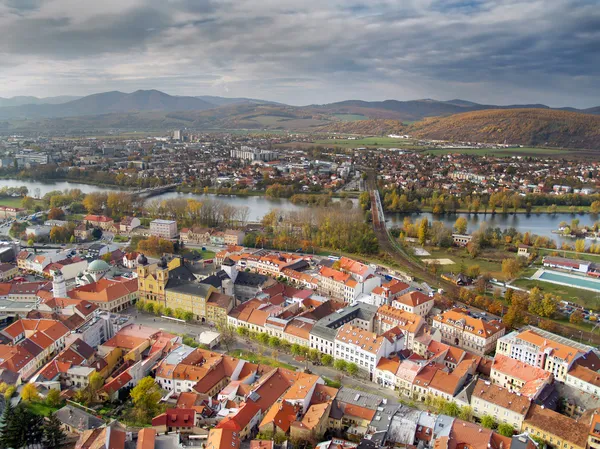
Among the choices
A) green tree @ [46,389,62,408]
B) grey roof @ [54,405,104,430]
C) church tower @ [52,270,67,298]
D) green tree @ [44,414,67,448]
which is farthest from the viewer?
church tower @ [52,270,67,298]

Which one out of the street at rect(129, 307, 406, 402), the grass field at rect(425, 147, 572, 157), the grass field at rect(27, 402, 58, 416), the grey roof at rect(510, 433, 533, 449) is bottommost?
the grass field at rect(27, 402, 58, 416)

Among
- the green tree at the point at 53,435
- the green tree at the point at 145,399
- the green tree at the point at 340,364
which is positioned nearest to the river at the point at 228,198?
the green tree at the point at 340,364

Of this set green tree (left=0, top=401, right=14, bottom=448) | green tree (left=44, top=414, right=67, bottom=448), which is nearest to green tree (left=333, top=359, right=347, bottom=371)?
green tree (left=44, top=414, right=67, bottom=448)

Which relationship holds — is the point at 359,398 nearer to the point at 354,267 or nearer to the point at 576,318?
the point at 354,267

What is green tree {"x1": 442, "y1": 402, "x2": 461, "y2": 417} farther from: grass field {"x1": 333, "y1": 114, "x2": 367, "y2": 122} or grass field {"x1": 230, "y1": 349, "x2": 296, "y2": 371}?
grass field {"x1": 333, "y1": 114, "x2": 367, "y2": 122}

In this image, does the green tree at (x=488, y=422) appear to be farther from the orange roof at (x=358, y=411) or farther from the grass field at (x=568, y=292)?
the grass field at (x=568, y=292)

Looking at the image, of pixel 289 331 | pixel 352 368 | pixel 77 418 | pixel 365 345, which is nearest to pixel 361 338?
pixel 365 345
